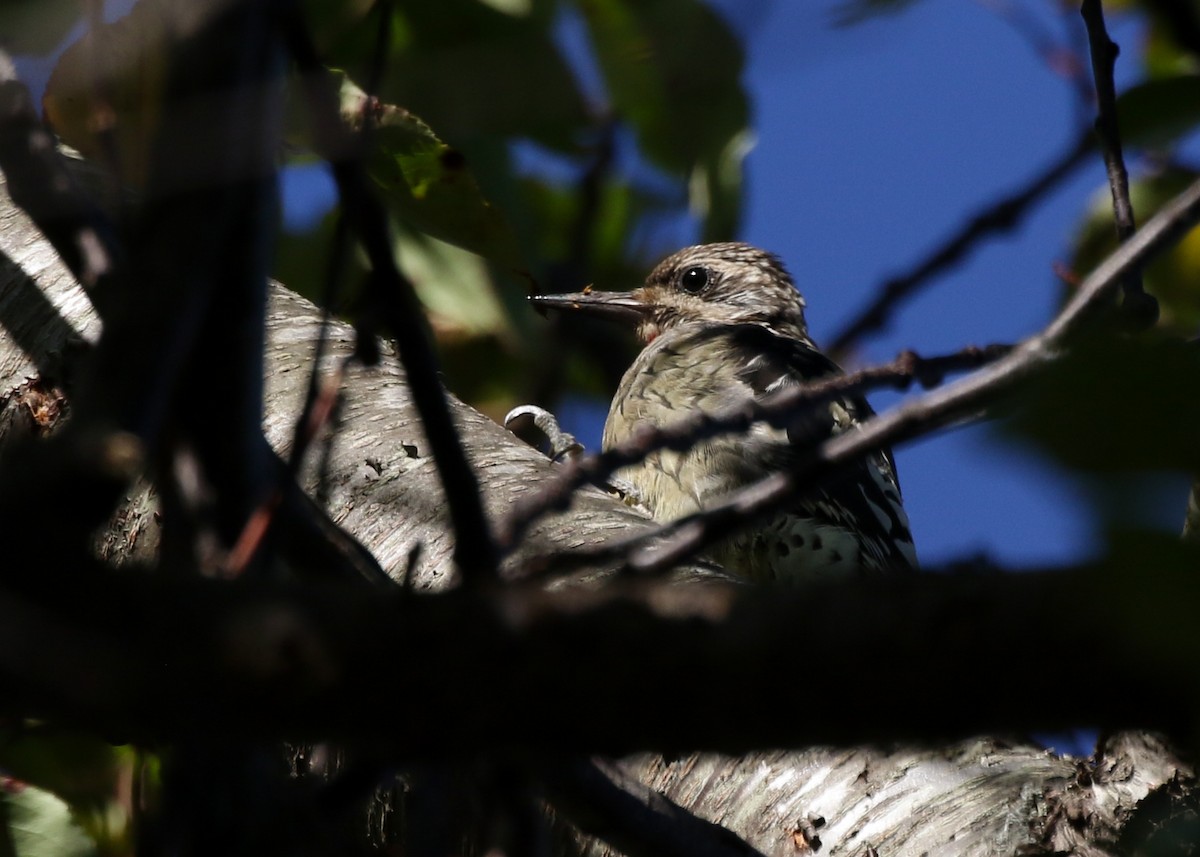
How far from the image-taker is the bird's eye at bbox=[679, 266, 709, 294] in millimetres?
6352

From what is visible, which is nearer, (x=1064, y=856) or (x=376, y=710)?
(x=376, y=710)

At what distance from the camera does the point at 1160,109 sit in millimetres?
1900

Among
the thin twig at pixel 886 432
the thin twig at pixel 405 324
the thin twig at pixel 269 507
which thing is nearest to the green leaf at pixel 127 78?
the thin twig at pixel 405 324

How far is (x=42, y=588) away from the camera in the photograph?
0.95 m

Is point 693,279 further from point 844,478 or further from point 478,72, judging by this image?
point 478,72

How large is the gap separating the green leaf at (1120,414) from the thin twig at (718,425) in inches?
25.4

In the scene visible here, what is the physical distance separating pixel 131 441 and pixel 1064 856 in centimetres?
134

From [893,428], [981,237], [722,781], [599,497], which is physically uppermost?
[981,237]

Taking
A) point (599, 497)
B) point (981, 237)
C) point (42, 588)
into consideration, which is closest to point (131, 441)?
point (42, 588)

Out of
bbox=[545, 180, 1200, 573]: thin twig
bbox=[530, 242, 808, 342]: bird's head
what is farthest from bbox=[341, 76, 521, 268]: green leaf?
bbox=[530, 242, 808, 342]: bird's head

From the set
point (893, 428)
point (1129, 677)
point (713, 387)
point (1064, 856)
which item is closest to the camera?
point (1129, 677)

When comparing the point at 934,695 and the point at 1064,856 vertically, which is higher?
the point at 934,695

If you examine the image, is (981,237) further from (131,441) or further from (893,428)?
(131,441)

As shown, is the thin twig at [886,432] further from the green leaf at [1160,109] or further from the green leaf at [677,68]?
the green leaf at [677,68]
